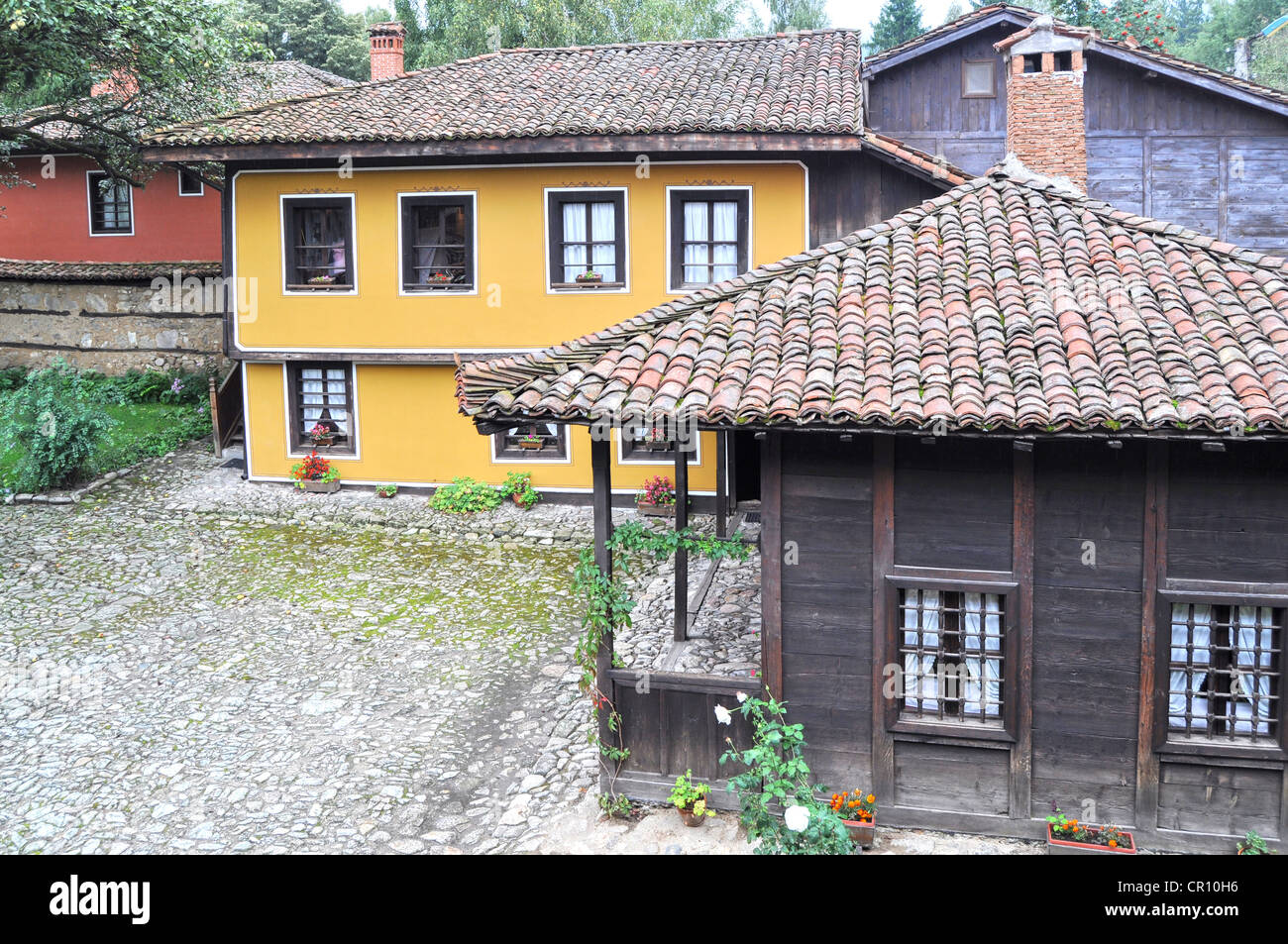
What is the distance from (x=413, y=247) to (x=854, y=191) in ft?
21.4

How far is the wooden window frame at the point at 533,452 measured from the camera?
15.6 meters

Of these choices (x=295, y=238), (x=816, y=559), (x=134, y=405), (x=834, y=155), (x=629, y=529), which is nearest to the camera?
(x=816, y=559)

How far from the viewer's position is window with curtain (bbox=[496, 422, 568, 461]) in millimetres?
15680

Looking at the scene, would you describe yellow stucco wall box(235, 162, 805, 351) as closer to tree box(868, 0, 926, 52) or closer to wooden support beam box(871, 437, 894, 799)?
wooden support beam box(871, 437, 894, 799)

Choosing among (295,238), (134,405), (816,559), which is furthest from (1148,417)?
(134,405)

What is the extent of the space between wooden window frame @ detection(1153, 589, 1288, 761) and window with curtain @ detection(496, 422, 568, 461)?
10099 millimetres

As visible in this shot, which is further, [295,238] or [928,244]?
[295,238]

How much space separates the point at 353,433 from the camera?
16.3 m

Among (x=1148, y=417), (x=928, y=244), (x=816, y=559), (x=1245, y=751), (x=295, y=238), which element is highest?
(x=295, y=238)

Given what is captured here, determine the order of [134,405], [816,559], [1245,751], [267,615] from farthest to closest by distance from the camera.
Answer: [134,405] < [267,615] < [816,559] < [1245,751]

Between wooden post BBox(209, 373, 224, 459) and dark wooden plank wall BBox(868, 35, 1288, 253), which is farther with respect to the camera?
wooden post BBox(209, 373, 224, 459)

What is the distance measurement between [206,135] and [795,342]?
459 inches

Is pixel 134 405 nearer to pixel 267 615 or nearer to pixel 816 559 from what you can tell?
pixel 267 615

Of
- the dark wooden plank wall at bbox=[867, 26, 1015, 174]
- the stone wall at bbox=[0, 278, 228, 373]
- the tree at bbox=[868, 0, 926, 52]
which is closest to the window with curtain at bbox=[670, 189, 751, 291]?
the dark wooden plank wall at bbox=[867, 26, 1015, 174]
